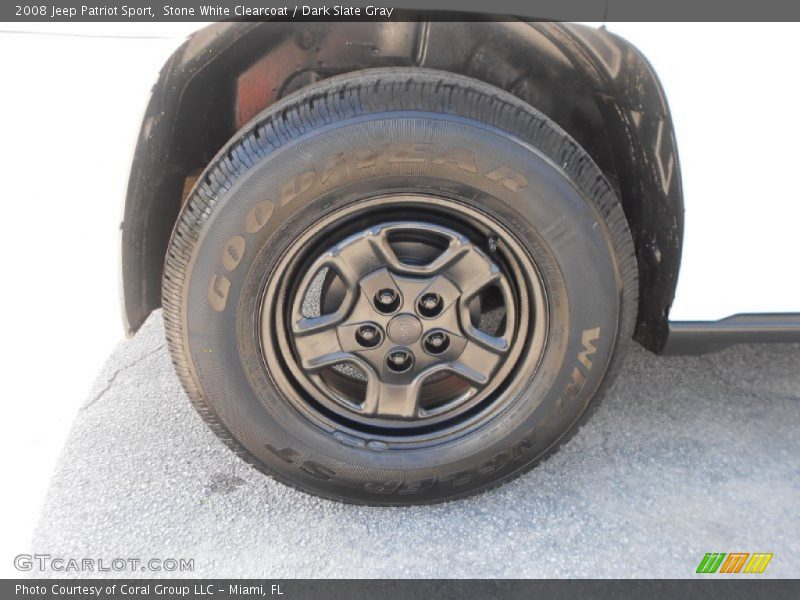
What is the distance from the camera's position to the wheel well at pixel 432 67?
67.5 inches

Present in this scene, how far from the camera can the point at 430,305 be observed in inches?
71.8

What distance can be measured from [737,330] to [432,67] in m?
1.15

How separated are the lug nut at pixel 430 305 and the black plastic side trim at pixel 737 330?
0.68m

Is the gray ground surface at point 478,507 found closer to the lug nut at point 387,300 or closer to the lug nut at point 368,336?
the lug nut at point 368,336

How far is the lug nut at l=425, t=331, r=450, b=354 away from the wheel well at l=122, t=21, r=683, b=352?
629 mm

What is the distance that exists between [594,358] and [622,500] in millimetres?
539

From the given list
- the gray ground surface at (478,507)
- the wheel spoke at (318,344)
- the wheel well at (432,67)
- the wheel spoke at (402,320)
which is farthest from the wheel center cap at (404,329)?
the wheel well at (432,67)

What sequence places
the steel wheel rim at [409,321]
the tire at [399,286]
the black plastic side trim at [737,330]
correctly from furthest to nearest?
1. the black plastic side trim at [737,330]
2. the steel wheel rim at [409,321]
3. the tire at [399,286]

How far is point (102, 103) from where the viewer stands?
1752 millimetres

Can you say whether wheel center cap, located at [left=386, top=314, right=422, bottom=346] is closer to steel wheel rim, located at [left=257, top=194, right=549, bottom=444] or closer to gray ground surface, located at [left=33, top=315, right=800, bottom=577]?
steel wheel rim, located at [left=257, top=194, right=549, bottom=444]

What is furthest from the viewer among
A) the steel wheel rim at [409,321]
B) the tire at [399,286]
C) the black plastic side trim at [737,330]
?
the black plastic side trim at [737,330]

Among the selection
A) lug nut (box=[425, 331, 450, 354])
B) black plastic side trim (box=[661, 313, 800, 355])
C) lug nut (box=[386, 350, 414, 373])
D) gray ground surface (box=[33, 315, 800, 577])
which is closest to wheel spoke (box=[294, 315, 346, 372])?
lug nut (box=[386, 350, 414, 373])

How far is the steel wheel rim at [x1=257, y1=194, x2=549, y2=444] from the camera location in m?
1.73

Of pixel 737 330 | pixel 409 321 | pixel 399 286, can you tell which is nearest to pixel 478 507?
pixel 409 321
